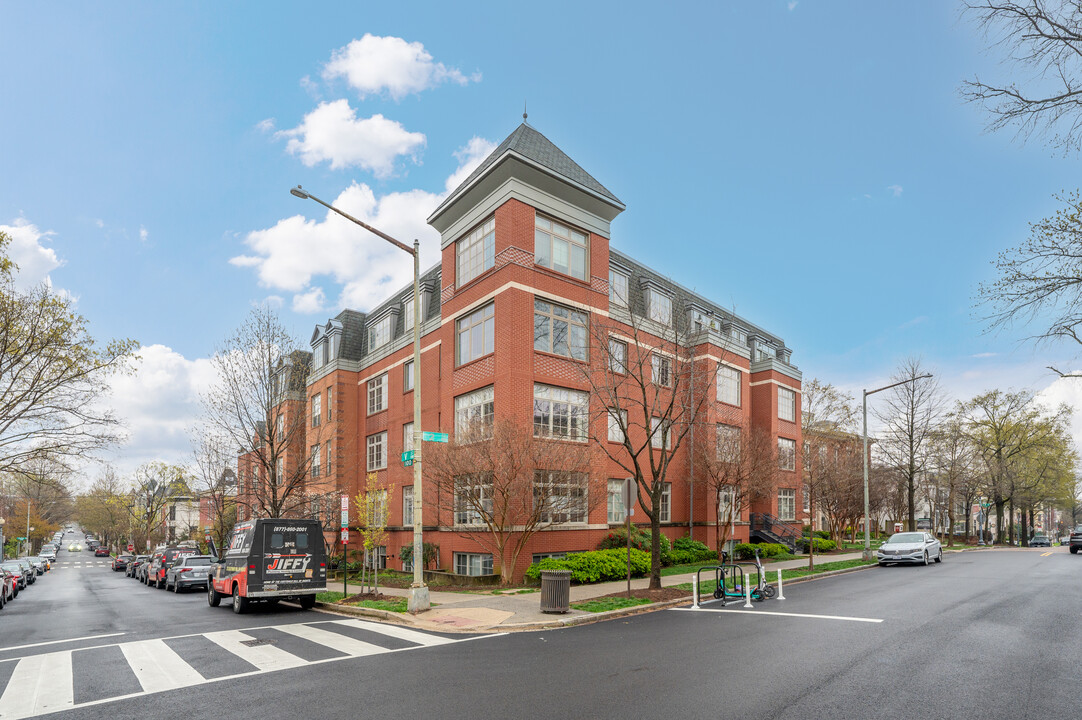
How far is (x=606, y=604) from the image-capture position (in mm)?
15023

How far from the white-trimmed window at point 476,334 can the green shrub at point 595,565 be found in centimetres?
808

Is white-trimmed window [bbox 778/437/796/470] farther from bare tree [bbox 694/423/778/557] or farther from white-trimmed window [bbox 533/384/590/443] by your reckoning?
white-trimmed window [bbox 533/384/590/443]

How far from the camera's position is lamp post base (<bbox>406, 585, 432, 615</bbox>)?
48.7ft

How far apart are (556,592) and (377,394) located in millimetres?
23223

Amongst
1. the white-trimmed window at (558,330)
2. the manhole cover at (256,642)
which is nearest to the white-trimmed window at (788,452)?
the white-trimmed window at (558,330)

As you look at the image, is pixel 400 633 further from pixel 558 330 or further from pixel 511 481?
pixel 558 330

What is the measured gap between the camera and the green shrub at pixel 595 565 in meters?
19.5

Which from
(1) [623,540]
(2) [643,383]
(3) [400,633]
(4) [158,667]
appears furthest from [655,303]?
(4) [158,667]

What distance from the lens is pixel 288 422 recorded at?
29984 mm

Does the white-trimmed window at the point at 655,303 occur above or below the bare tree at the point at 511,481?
above

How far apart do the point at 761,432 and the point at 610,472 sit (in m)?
8.14

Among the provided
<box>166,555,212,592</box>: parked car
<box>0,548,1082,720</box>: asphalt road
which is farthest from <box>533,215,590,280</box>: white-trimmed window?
<box>166,555,212,592</box>: parked car

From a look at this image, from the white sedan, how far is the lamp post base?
70.9 ft

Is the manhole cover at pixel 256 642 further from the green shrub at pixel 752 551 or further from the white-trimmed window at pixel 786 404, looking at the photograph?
the white-trimmed window at pixel 786 404
